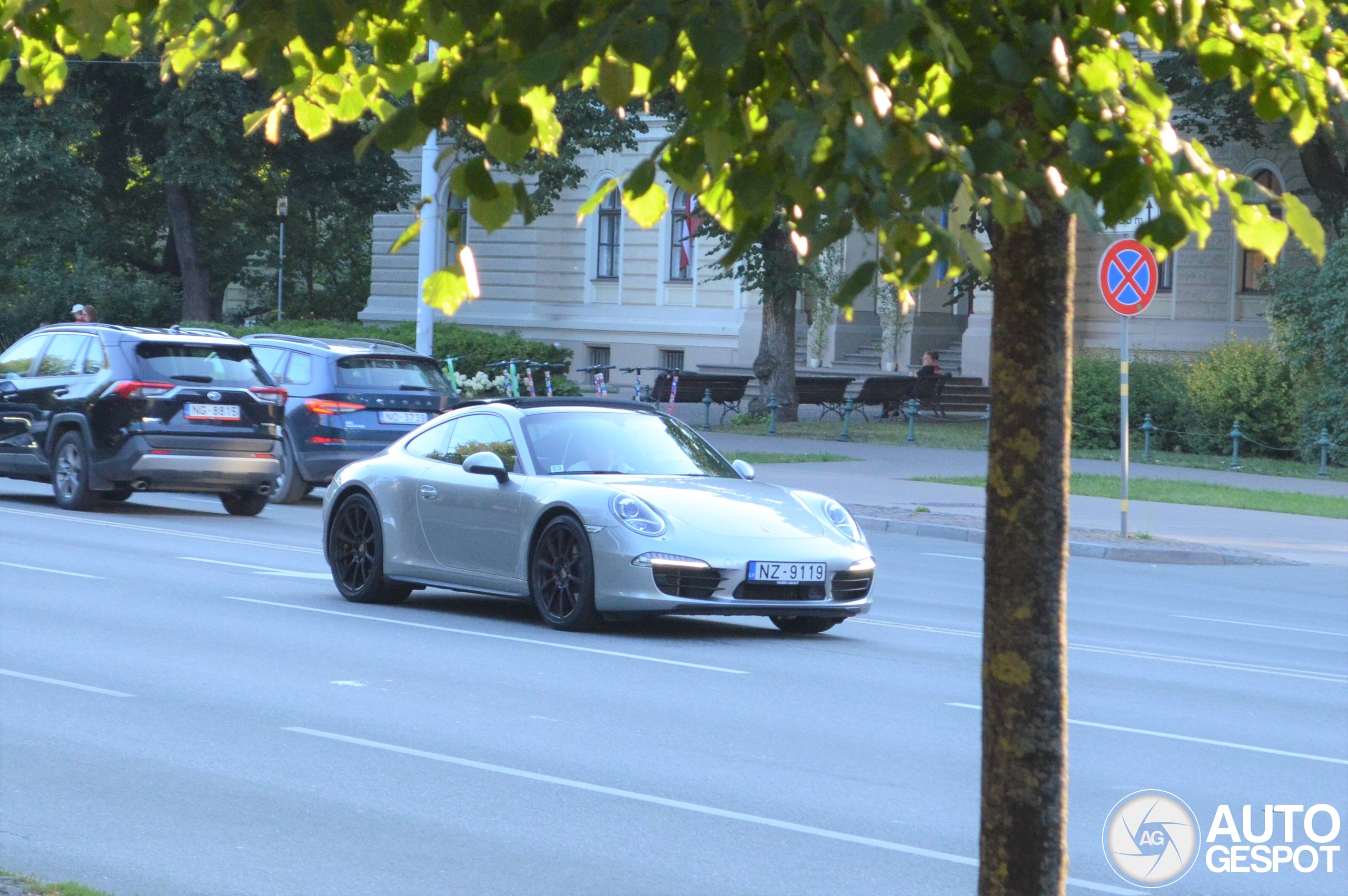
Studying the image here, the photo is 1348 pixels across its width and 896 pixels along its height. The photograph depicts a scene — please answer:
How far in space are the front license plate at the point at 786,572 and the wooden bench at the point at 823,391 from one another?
2511 centimetres

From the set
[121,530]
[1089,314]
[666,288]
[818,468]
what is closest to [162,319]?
[666,288]

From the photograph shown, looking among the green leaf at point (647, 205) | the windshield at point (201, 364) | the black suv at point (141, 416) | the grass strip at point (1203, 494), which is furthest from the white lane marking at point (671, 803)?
the grass strip at point (1203, 494)

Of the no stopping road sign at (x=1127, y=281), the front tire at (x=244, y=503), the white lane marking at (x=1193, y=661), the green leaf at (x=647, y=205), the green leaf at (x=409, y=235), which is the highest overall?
the no stopping road sign at (x=1127, y=281)

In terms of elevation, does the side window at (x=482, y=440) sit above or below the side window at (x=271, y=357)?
below

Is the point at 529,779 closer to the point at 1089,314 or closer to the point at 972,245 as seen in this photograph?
the point at 972,245

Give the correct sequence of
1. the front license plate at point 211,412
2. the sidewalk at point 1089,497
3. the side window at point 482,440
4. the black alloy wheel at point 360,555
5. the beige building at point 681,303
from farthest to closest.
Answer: the beige building at point 681,303
the sidewalk at point 1089,497
the front license plate at point 211,412
the black alloy wheel at point 360,555
the side window at point 482,440

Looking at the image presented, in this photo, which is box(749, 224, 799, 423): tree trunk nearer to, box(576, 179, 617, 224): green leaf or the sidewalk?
the sidewalk

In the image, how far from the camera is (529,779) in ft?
24.2

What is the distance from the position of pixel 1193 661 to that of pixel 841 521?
2.31m

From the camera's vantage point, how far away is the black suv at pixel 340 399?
20359mm

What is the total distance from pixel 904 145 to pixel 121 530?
50.5ft

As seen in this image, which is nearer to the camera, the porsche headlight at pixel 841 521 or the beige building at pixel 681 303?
the porsche headlight at pixel 841 521

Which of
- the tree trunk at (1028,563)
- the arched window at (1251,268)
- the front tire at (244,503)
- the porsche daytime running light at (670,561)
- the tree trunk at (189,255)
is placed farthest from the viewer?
the tree trunk at (189,255)

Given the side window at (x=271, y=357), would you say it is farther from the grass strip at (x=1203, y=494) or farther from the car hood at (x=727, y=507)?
the car hood at (x=727, y=507)
